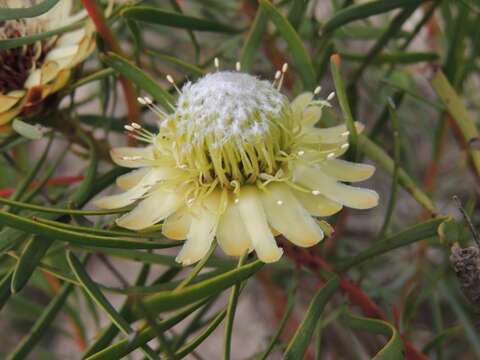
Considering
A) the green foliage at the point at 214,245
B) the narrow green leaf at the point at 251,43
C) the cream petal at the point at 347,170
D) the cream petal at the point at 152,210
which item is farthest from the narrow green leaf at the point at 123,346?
the narrow green leaf at the point at 251,43

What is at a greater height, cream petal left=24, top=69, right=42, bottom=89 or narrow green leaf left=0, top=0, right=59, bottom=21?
narrow green leaf left=0, top=0, right=59, bottom=21

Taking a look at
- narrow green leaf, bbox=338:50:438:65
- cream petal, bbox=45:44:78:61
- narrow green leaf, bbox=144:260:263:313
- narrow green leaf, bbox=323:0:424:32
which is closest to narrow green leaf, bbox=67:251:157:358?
narrow green leaf, bbox=144:260:263:313

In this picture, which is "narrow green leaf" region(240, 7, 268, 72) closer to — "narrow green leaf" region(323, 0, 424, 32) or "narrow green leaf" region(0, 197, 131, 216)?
"narrow green leaf" region(323, 0, 424, 32)

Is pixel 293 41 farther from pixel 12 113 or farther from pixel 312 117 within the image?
pixel 12 113

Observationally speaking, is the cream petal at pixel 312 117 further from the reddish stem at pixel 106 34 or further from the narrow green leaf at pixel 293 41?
the reddish stem at pixel 106 34

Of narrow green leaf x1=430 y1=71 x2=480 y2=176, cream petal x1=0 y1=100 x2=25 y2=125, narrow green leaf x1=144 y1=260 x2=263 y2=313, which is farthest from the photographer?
narrow green leaf x1=430 y1=71 x2=480 y2=176

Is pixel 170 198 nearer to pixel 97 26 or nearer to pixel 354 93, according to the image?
pixel 97 26

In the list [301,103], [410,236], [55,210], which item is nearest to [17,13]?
[55,210]
